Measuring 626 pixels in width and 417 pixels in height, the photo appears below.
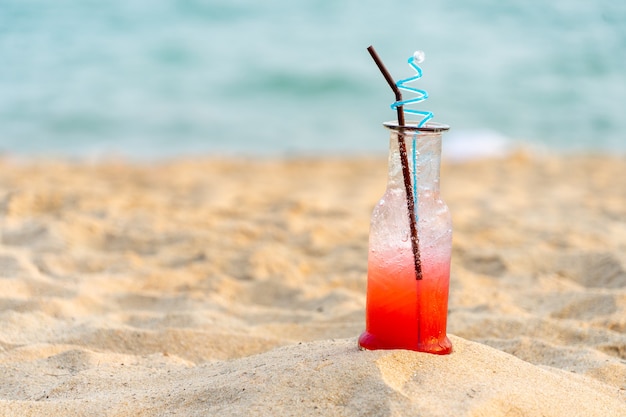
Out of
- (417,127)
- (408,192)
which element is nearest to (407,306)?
(408,192)

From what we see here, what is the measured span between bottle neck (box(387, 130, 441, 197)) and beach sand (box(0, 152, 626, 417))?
1.20ft

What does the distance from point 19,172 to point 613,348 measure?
447 cm

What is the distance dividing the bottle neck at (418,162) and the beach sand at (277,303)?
37cm

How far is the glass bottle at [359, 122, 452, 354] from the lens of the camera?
1.57 m

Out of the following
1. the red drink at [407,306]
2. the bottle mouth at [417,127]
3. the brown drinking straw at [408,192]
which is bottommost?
the red drink at [407,306]

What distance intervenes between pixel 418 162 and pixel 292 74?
8.34 m

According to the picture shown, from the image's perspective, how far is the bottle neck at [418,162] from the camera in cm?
156

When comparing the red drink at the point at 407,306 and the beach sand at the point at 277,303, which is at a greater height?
the red drink at the point at 407,306

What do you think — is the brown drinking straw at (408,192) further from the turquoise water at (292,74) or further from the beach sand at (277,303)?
Result: the turquoise water at (292,74)

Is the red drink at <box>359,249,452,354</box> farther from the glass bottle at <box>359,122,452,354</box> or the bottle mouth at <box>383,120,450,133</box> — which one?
the bottle mouth at <box>383,120,450,133</box>

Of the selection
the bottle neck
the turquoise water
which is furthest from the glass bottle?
the turquoise water

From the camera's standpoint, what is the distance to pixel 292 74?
9.73 metres

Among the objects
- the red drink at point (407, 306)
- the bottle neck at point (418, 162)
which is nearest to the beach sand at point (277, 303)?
the red drink at point (407, 306)

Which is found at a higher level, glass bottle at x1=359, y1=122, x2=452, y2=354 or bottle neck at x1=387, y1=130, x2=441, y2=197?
bottle neck at x1=387, y1=130, x2=441, y2=197
